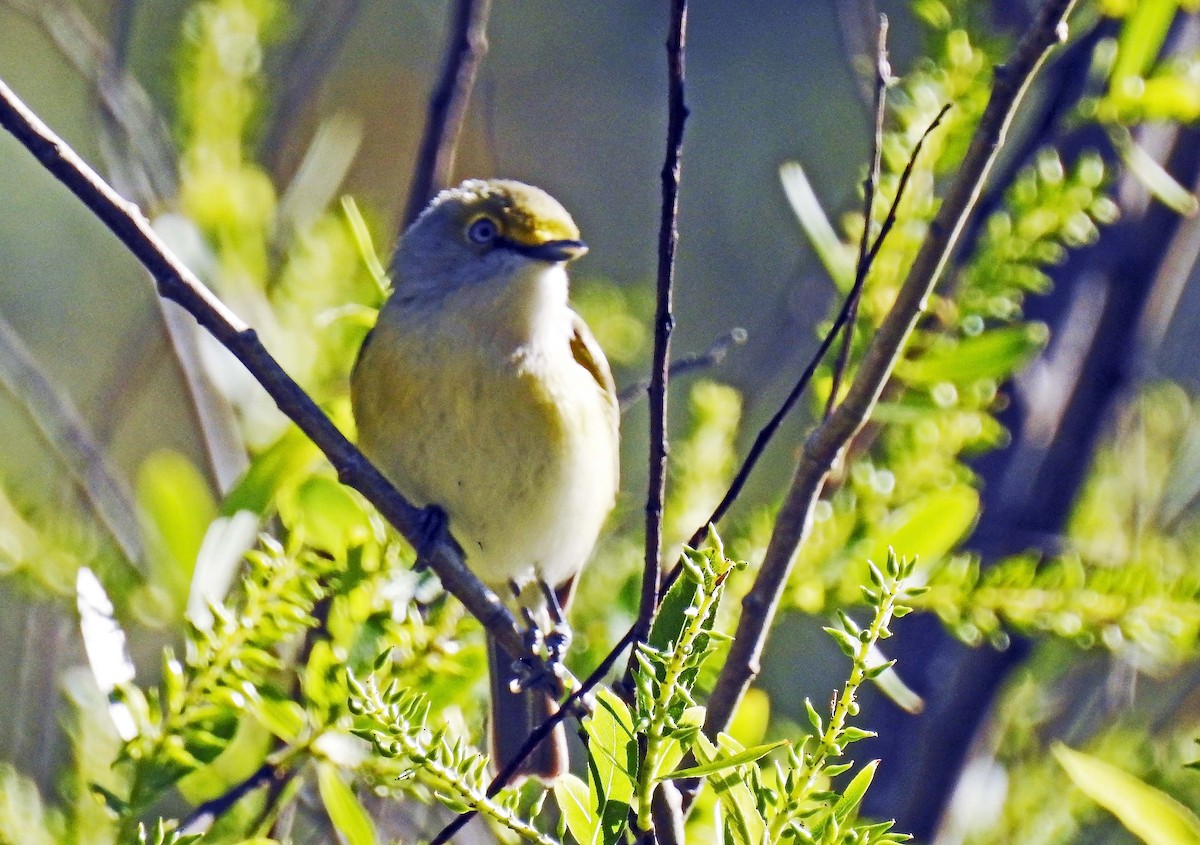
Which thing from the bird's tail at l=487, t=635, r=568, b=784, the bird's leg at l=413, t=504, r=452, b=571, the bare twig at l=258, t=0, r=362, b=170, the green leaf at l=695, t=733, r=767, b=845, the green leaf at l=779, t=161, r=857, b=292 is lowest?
the bird's tail at l=487, t=635, r=568, b=784

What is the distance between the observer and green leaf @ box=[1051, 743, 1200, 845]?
57.7 inches

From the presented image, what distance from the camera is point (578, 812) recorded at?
139cm

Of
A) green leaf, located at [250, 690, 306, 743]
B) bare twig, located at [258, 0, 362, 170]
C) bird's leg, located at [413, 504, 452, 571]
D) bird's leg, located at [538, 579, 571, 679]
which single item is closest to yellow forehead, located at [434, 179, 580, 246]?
bare twig, located at [258, 0, 362, 170]

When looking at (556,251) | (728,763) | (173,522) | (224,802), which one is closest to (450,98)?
(556,251)

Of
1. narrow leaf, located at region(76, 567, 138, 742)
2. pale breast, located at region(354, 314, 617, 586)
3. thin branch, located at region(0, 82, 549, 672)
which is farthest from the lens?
pale breast, located at region(354, 314, 617, 586)

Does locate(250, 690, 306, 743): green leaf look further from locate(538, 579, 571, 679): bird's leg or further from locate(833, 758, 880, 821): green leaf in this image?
locate(833, 758, 880, 821): green leaf

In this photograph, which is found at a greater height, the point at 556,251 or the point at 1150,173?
the point at 1150,173

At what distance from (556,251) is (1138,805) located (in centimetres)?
181

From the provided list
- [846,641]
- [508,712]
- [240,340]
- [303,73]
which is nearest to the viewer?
[846,641]

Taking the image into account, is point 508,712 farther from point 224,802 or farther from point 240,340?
point 240,340

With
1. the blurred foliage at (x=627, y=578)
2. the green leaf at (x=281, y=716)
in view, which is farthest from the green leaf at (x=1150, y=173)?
the green leaf at (x=281, y=716)

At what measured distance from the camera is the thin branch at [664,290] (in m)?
1.48

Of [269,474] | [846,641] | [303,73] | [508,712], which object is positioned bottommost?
[508,712]

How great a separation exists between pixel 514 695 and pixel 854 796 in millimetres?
2072
